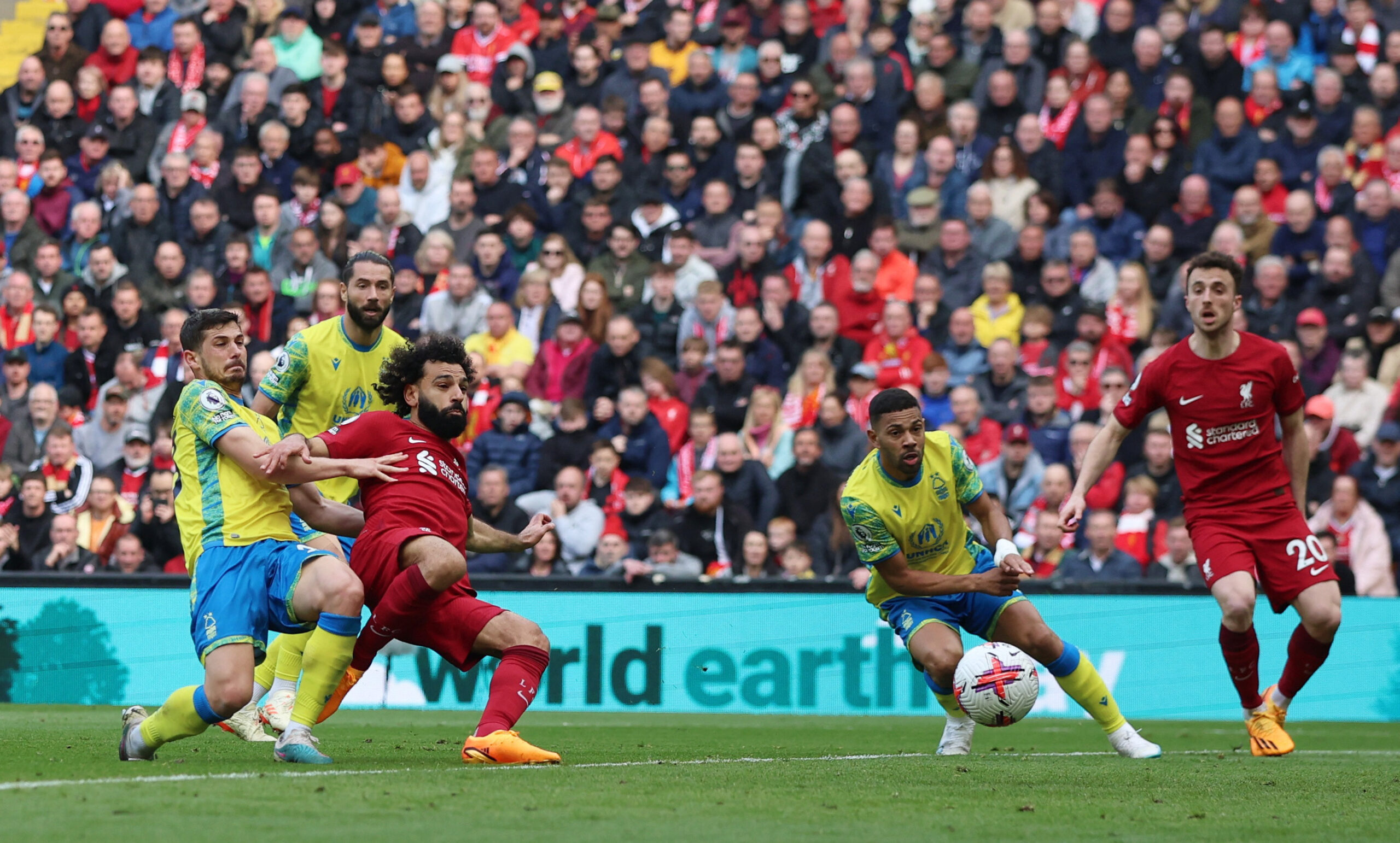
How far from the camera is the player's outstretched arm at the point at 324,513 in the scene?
8219mm

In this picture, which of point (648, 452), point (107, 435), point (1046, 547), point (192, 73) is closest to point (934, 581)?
point (1046, 547)

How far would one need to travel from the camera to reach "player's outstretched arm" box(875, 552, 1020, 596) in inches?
342

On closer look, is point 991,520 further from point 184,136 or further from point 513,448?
point 184,136

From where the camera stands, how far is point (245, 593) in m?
7.81

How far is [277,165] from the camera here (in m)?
20.0

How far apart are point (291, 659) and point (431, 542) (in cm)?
180

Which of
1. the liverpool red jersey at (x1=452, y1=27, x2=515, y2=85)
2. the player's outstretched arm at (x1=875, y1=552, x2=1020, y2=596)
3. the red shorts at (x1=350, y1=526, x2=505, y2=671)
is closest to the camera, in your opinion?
the red shorts at (x1=350, y1=526, x2=505, y2=671)

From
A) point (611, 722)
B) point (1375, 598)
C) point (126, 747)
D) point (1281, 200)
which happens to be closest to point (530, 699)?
point (126, 747)

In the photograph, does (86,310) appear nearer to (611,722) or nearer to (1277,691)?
(611,722)

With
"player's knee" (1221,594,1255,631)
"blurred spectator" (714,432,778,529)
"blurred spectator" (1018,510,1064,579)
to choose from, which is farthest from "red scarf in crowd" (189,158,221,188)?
"player's knee" (1221,594,1255,631)

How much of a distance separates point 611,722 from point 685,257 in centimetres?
600

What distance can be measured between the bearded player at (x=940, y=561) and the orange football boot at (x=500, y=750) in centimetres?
221

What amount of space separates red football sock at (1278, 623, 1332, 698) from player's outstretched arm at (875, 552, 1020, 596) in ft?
5.76

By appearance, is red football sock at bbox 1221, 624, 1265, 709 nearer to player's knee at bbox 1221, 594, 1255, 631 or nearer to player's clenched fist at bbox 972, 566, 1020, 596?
player's knee at bbox 1221, 594, 1255, 631
